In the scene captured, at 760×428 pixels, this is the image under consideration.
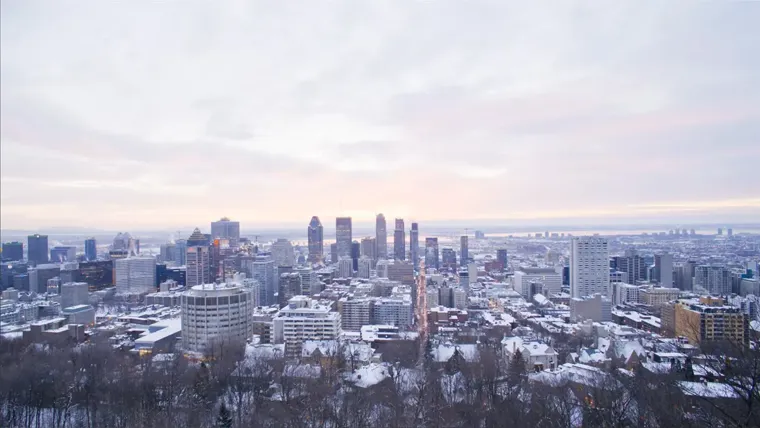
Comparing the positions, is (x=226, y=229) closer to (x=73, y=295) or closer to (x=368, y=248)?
(x=368, y=248)

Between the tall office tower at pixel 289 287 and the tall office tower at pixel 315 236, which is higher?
the tall office tower at pixel 315 236

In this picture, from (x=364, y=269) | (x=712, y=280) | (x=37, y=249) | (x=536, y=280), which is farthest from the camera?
(x=364, y=269)

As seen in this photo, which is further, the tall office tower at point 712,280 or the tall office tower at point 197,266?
the tall office tower at point 197,266

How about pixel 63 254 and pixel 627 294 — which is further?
pixel 63 254

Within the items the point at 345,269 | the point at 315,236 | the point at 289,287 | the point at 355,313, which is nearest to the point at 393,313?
the point at 355,313

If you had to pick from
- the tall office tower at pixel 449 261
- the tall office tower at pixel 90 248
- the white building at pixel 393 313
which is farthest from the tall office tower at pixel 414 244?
the tall office tower at pixel 90 248

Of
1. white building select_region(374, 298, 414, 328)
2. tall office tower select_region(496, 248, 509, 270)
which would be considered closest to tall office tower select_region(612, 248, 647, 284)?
tall office tower select_region(496, 248, 509, 270)

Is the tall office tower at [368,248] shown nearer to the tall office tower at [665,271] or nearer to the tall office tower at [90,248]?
the tall office tower at [90,248]

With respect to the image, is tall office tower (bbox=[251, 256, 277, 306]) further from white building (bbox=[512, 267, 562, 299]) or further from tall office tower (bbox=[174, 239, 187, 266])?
white building (bbox=[512, 267, 562, 299])
